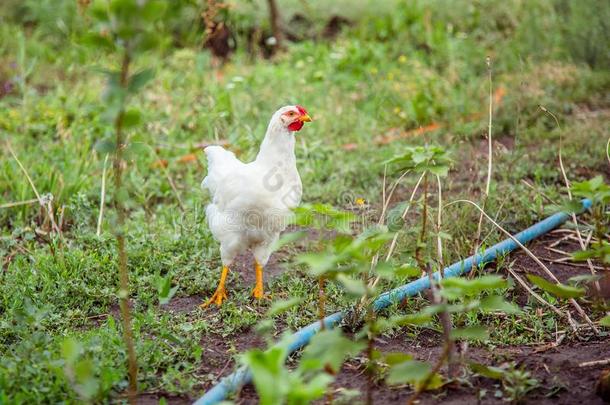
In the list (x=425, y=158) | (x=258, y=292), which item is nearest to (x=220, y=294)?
(x=258, y=292)

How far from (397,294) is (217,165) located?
3.47ft

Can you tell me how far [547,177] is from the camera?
16.1 feet

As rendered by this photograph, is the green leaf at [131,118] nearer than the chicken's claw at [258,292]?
Yes

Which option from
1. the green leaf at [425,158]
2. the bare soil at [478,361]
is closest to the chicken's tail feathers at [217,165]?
the bare soil at [478,361]

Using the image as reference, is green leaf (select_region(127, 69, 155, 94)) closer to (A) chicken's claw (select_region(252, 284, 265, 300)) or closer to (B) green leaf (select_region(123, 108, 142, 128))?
(B) green leaf (select_region(123, 108, 142, 128))

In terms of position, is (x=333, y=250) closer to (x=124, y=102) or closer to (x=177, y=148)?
(x=124, y=102)

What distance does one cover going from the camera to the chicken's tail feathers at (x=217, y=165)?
3.60 metres

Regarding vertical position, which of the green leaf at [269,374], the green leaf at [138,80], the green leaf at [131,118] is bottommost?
the green leaf at [269,374]

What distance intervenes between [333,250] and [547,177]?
2929 mm

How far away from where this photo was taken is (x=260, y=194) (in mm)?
3395

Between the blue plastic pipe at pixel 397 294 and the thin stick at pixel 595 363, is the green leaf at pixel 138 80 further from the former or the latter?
the thin stick at pixel 595 363

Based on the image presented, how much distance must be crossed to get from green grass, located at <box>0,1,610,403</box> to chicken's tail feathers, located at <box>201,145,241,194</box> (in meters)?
0.46

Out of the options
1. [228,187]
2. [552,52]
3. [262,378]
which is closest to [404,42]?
[552,52]

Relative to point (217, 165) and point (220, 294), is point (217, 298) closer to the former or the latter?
point (220, 294)
